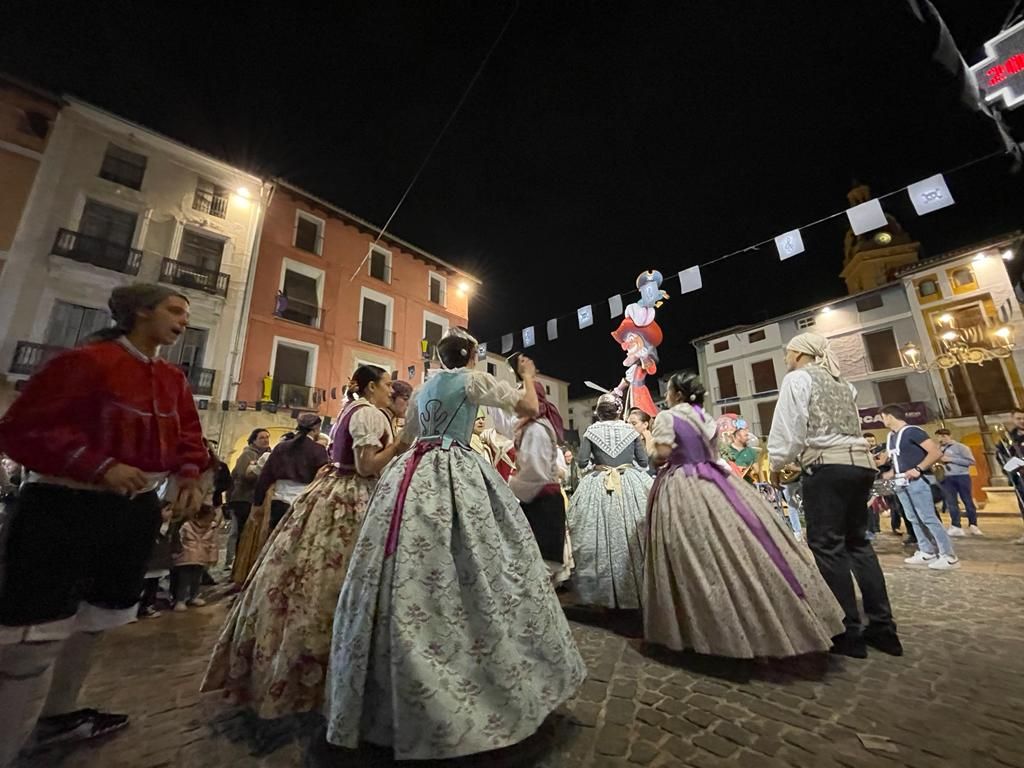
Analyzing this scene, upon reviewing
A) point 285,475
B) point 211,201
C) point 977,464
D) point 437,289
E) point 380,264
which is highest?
point 380,264

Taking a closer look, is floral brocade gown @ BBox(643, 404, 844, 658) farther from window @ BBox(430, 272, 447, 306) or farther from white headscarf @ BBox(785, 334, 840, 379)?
window @ BBox(430, 272, 447, 306)

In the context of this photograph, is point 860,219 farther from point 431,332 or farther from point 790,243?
point 431,332

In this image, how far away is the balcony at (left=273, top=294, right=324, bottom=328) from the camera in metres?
13.9

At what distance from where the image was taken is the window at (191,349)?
1137 cm

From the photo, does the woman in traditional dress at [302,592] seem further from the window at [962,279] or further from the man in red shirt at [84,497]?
the window at [962,279]

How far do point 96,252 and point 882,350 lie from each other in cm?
3121

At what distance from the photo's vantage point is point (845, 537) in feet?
8.82

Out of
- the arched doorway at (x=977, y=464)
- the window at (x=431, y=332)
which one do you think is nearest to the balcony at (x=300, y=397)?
the window at (x=431, y=332)

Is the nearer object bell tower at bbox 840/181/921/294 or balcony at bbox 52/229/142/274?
balcony at bbox 52/229/142/274

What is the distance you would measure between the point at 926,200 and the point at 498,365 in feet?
73.8

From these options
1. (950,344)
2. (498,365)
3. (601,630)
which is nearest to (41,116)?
(601,630)

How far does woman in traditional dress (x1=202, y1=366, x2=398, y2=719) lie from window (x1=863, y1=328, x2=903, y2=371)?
26762 millimetres

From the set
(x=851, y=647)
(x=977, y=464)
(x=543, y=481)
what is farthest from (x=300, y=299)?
(x=977, y=464)

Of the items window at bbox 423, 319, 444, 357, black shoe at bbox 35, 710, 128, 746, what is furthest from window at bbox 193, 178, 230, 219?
black shoe at bbox 35, 710, 128, 746
